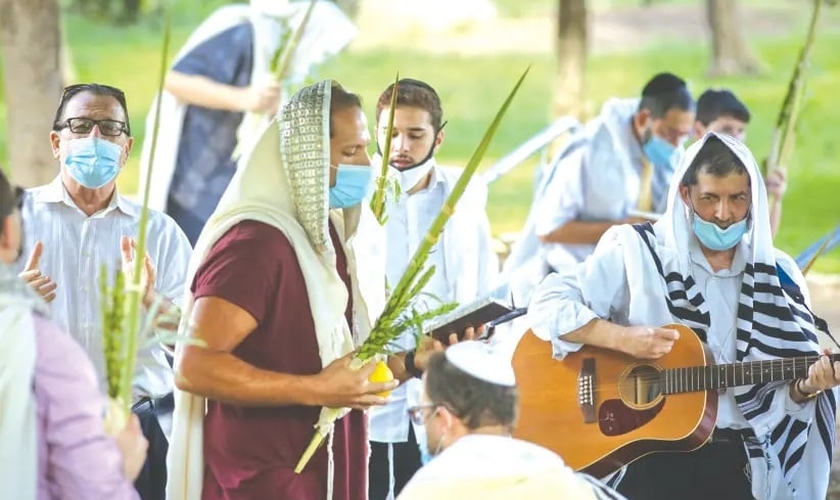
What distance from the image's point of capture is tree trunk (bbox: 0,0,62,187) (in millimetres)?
11312

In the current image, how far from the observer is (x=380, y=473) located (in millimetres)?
7617

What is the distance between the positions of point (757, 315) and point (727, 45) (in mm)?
15154

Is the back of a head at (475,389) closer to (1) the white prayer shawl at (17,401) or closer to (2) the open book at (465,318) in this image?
(1) the white prayer shawl at (17,401)

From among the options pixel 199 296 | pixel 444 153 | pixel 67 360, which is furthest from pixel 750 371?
pixel 444 153

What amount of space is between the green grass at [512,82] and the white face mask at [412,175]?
11.3 meters

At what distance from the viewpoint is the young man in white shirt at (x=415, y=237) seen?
24.4ft

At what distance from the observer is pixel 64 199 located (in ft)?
21.9

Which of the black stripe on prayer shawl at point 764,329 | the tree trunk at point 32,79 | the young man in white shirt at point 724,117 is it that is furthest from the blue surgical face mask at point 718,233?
the tree trunk at point 32,79

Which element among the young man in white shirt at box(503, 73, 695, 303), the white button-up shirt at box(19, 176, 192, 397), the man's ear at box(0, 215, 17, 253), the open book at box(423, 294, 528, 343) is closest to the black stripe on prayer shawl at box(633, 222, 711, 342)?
the open book at box(423, 294, 528, 343)

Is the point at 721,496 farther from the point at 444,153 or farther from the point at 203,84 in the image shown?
the point at 444,153

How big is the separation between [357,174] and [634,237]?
147 cm

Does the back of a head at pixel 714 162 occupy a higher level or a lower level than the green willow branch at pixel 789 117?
lower

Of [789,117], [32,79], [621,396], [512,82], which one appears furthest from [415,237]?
[512,82]

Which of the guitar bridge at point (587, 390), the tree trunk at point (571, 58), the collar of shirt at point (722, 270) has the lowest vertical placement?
the guitar bridge at point (587, 390)
